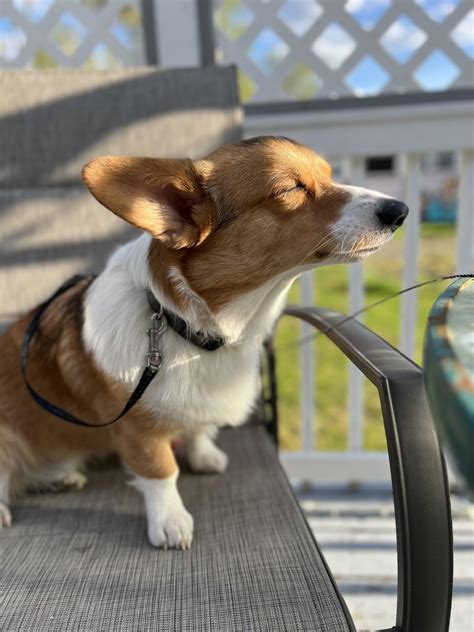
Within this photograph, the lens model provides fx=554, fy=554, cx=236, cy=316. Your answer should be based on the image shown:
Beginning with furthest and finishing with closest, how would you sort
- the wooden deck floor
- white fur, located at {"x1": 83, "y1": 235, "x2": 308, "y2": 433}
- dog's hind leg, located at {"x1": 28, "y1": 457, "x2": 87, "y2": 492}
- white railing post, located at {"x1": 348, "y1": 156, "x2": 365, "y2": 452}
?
white railing post, located at {"x1": 348, "y1": 156, "x2": 365, "y2": 452} → the wooden deck floor → dog's hind leg, located at {"x1": 28, "y1": 457, "x2": 87, "y2": 492} → white fur, located at {"x1": 83, "y1": 235, "x2": 308, "y2": 433}

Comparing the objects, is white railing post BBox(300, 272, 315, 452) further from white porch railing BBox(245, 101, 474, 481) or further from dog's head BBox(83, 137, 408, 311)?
dog's head BBox(83, 137, 408, 311)

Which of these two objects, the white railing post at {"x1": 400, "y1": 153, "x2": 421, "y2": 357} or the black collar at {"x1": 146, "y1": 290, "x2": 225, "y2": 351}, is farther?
the white railing post at {"x1": 400, "y1": 153, "x2": 421, "y2": 357}

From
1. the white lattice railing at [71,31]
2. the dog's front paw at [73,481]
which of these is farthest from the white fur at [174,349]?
the white lattice railing at [71,31]

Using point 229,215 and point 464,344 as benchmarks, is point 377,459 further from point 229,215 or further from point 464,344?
point 464,344

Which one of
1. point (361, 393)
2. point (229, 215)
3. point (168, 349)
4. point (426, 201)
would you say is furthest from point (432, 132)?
point (426, 201)

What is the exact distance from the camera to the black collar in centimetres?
118

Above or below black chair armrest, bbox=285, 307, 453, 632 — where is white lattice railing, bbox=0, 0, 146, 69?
above

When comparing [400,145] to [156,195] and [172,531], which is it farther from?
[172,531]

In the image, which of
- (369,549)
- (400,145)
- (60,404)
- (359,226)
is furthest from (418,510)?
(400,145)

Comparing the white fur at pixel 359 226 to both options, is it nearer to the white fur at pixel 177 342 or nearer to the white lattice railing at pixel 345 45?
the white fur at pixel 177 342

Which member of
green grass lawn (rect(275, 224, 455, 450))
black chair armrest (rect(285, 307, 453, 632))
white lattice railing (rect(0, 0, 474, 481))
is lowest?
green grass lawn (rect(275, 224, 455, 450))

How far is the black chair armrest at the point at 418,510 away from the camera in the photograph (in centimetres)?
81

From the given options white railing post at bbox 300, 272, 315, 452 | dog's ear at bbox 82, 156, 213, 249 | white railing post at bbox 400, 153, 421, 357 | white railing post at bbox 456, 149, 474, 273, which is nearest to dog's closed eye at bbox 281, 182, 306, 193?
dog's ear at bbox 82, 156, 213, 249

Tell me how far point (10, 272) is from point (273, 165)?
3.39ft
